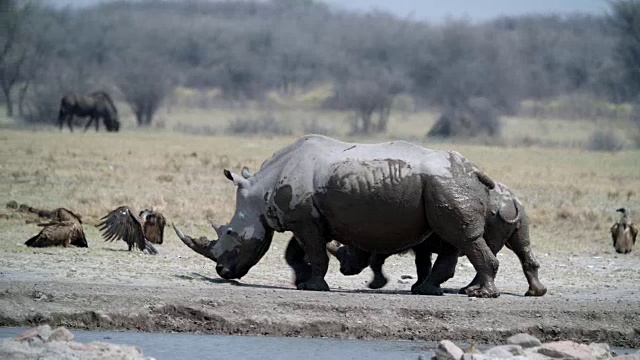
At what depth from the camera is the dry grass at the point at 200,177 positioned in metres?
20.3

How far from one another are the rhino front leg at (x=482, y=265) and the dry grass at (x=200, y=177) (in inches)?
184

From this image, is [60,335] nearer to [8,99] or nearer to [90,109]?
[90,109]

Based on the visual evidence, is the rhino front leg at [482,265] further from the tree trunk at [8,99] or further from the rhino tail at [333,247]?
the tree trunk at [8,99]

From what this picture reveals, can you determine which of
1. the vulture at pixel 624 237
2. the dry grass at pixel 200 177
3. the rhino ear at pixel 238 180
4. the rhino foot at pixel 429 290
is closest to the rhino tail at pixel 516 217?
the rhino foot at pixel 429 290

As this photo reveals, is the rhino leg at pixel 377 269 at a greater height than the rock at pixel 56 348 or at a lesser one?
greater

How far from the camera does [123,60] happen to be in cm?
6981

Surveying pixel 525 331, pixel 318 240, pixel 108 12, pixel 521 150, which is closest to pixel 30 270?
pixel 318 240

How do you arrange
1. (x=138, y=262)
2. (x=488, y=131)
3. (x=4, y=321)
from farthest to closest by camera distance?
(x=488, y=131) < (x=138, y=262) < (x=4, y=321)

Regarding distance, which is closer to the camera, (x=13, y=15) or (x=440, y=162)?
(x=440, y=162)

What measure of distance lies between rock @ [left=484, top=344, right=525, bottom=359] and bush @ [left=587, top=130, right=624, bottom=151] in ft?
93.4

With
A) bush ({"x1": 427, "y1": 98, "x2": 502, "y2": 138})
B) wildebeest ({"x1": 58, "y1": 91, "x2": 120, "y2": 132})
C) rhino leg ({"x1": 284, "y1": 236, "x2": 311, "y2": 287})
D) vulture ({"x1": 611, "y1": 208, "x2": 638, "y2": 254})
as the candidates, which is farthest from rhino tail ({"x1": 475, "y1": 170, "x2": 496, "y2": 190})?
bush ({"x1": 427, "y1": 98, "x2": 502, "y2": 138})

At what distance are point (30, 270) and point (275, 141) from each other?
22.6m

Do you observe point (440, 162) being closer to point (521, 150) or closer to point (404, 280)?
point (404, 280)

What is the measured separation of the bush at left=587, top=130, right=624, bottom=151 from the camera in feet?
129
